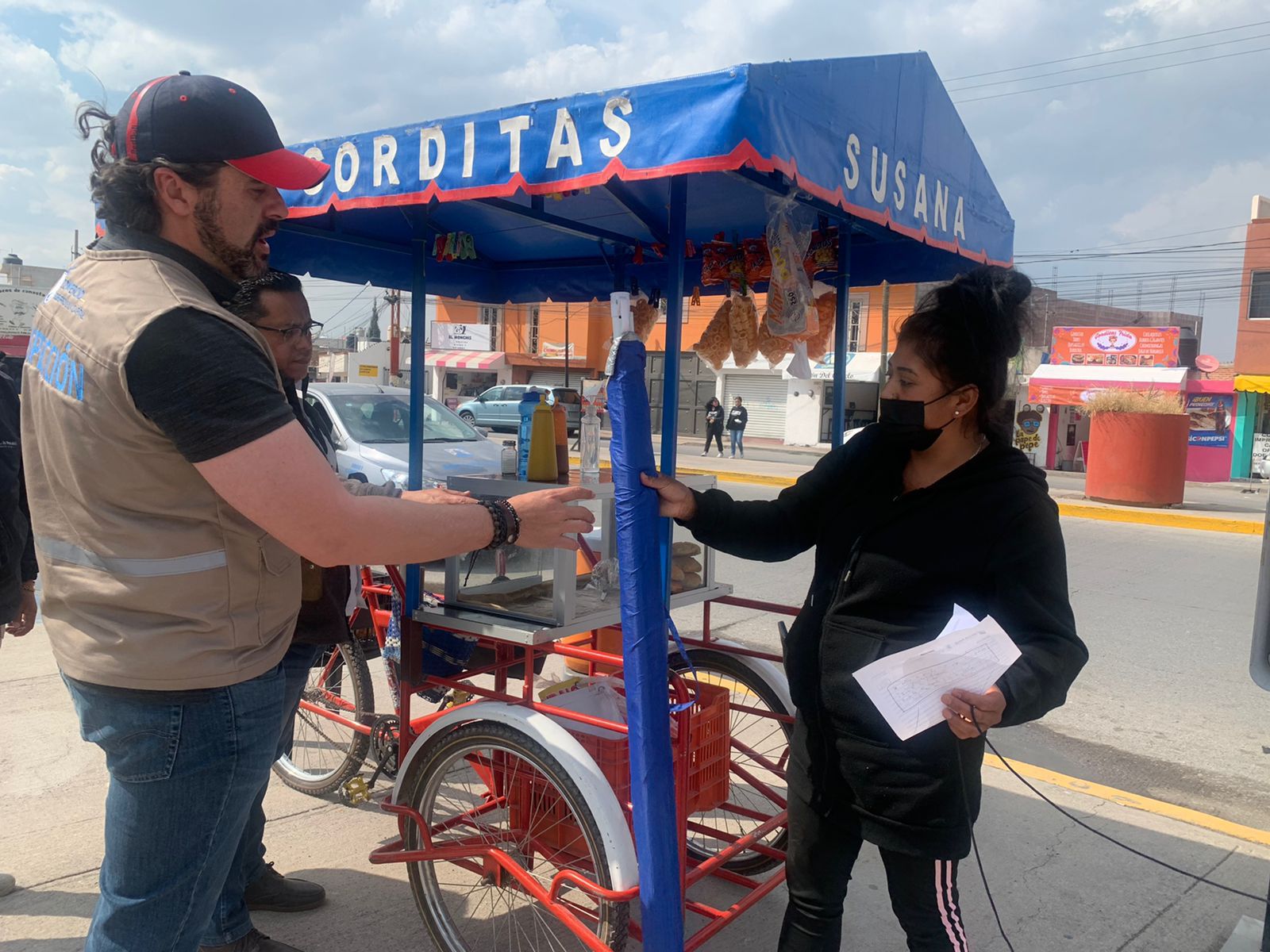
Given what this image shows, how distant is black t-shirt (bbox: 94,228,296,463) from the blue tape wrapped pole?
2.83 feet

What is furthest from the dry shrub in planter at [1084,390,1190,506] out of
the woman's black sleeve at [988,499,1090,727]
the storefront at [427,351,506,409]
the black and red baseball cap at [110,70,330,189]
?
the storefront at [427,351,506,409]

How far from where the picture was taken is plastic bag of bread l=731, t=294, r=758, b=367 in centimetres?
359

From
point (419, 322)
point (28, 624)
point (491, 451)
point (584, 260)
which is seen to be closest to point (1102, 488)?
point (491, 451)

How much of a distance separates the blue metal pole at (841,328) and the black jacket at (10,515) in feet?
9.46

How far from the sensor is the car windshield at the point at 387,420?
376 inches

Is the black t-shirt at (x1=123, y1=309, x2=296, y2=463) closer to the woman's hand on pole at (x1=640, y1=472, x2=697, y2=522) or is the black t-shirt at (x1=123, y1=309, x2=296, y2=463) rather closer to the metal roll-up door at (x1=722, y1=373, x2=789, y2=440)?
the woman's hand on pole at (x1=640, y1=472, x2=697, y2=522)

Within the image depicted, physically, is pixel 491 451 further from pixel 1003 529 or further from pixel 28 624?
pixel 1003 529

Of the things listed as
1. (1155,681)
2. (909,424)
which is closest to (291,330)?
(909,424)

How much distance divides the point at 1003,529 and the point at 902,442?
1.05 ft

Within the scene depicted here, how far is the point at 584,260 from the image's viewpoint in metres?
4.38

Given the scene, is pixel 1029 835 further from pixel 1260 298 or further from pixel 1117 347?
pixel 1260 298

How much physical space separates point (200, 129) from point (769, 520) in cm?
151

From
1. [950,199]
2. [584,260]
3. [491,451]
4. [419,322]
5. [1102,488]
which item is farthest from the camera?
[1102,488]

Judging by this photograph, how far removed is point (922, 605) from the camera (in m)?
1.94
